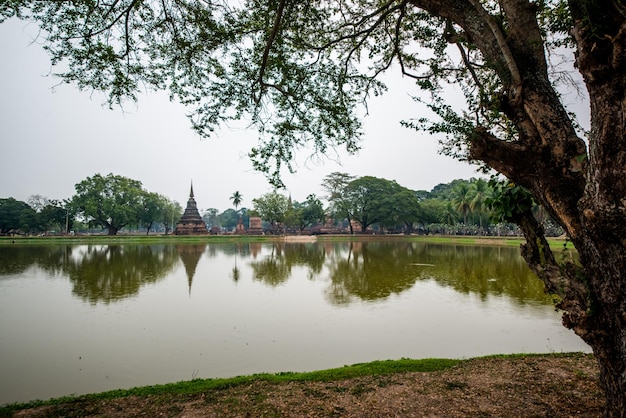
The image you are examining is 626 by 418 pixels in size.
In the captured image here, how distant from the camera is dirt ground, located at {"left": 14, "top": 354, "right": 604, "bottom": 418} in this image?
3430mm

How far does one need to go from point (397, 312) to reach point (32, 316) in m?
8.57

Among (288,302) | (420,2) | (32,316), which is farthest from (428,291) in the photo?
(32,316)

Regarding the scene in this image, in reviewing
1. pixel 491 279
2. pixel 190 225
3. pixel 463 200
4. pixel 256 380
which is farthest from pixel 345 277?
pixel 190 225

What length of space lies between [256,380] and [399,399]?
177 cm

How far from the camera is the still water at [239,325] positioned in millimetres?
5438

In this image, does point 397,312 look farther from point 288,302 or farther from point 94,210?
point 94,210

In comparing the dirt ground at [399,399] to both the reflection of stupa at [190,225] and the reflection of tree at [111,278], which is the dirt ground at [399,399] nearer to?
the reflection of tree at [111,278]

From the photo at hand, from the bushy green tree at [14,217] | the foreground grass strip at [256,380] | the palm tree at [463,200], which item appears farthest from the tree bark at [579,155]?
the bushy green tree at [14,217]

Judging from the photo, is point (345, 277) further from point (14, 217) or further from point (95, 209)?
point (14, 217)

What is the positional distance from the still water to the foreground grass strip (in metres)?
0.75

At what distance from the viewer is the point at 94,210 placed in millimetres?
44969

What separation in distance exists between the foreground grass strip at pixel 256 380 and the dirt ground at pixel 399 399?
127 mm

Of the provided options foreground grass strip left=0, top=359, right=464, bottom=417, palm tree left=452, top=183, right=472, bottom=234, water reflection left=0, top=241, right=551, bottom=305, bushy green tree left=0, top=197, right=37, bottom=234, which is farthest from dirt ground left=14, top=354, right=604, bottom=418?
bushy green tree left=0, top=197, right=37, bottom=234

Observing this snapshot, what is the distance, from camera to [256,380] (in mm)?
4398
